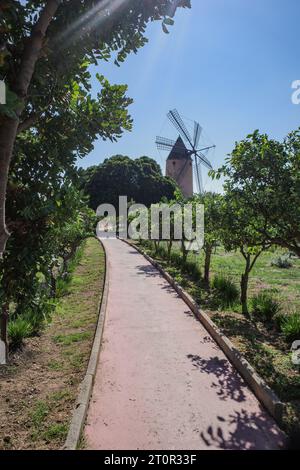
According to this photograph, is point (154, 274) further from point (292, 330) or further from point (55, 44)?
point (55, 44)

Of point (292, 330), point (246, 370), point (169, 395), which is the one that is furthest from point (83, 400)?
point (292, 330)

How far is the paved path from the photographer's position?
170 inches

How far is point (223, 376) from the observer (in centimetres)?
607

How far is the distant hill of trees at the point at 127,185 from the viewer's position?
153ft

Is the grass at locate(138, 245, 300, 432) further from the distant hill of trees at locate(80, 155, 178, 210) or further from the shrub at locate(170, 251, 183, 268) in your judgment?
the distant hill of trees at locate(80, 155, 178, 210)

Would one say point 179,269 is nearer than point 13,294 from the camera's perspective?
No

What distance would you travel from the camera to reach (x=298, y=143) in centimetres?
612

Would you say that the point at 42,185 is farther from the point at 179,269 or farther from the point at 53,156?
the point at 179,269

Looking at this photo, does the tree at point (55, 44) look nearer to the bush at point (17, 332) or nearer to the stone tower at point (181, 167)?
the bush at point (17, 332)

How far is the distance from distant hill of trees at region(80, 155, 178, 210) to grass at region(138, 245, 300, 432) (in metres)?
31.0

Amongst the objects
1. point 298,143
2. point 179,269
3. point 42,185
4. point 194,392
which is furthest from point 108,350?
point 179,269

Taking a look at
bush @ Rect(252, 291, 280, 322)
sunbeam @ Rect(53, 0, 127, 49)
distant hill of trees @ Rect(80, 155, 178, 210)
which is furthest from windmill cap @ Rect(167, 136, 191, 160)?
sunbeam @ Rect(53, 0, 127, 49)

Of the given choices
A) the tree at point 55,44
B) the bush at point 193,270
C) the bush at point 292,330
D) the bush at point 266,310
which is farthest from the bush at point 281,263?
the tree at point 55,44
